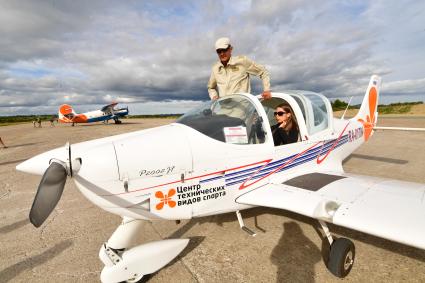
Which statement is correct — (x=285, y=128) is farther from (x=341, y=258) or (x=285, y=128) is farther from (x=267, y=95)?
(x=341, y=258)

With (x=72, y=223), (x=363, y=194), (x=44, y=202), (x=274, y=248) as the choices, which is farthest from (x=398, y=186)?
(x=72, y=223)

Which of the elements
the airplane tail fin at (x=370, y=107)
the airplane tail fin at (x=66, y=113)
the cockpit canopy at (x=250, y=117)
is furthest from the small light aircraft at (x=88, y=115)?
the cockpit canopy at (x=250, y=117)

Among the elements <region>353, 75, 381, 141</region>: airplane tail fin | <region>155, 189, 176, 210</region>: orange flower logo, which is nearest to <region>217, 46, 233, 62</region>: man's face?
<region>155, 189, 176, 210</region>: orange flower logo

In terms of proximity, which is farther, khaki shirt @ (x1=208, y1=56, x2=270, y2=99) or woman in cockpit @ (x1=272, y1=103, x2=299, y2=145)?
khaki shirt @ (x1=208, y1=56, x2=270, y2=99)

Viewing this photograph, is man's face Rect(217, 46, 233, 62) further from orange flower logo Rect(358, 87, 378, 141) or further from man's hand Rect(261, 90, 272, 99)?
orange flower logo Rect(358, 87, 378, 141)

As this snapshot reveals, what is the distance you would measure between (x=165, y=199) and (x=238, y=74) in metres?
2.81

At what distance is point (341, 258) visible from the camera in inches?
106

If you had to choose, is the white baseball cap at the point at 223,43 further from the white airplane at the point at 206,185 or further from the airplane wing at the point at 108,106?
the airplane wing at the point at 108,106

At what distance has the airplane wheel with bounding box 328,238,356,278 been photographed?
270 cm

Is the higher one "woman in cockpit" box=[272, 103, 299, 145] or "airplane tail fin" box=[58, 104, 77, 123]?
"woman in cockpit" box=[272, 103, 299, 145]

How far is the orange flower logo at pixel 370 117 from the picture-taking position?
21.4 ft

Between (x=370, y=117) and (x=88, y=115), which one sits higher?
(x=370, y=117)

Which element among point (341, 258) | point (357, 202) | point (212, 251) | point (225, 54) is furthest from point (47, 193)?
point (225, 54)

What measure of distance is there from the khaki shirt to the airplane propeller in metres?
3.24
